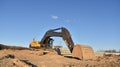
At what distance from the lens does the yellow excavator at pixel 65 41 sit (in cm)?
2204

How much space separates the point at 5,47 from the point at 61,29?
619cm

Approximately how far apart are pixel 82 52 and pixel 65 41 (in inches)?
128

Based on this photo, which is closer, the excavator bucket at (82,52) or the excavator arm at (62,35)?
the excavator bucket at (82,52)

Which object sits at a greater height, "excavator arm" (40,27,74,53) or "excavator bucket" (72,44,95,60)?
"excavator arm" (40,27,74,53)

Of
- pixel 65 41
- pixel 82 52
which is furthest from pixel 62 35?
pixel 82 52

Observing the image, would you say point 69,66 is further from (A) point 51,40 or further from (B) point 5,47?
(A) point 51,40

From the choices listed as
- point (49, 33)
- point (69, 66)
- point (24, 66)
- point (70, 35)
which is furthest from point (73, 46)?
point (24, 66)

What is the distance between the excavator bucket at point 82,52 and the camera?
853 inches

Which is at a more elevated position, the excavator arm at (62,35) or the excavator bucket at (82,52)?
the excavator arm at (62,35)

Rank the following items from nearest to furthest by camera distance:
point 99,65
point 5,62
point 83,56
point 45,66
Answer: point 5,62
point 45,66
point 99,65
point 83,56

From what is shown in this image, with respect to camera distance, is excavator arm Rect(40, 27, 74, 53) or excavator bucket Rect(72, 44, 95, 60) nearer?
excavator bucket Rect(72, 44, 95, 60)

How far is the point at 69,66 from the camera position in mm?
15438

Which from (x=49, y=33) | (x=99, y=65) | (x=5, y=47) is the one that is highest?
(x=49, y=33)

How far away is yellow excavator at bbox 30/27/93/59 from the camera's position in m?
22.0
